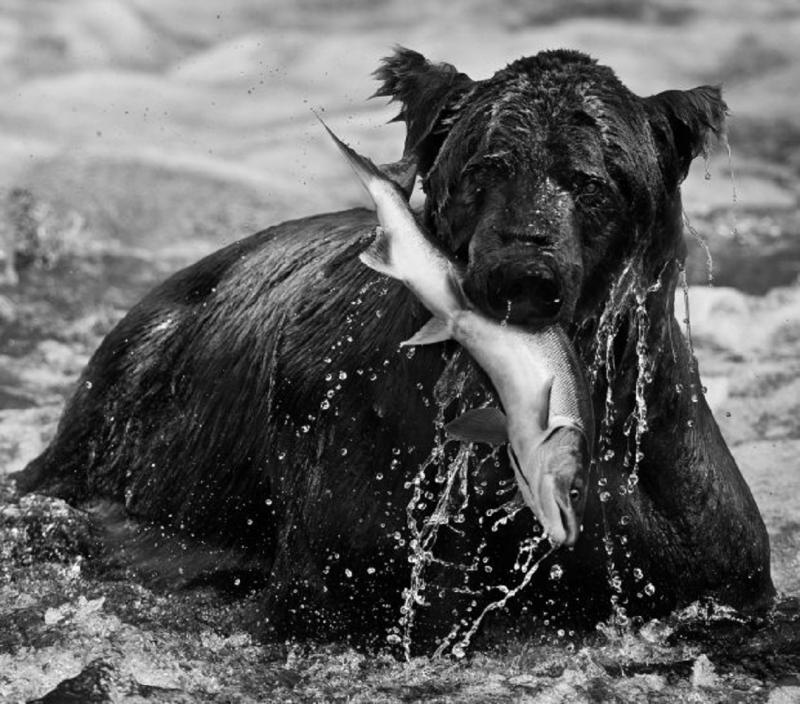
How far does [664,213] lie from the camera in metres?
3.88

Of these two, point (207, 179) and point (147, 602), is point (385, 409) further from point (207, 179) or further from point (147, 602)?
point (207, 179)

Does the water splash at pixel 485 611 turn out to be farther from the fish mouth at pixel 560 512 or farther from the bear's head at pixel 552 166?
the fish mouth at pixel 560 512

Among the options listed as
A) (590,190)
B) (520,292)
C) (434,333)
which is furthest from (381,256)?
(590,190)

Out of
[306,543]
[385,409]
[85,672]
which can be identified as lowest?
[85,672]

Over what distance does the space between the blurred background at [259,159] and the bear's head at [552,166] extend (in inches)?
12.2

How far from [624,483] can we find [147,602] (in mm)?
1473

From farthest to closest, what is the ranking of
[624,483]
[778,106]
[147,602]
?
[778,106] → [147,602] → [624,483]

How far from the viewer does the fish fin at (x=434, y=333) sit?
3.43 meters

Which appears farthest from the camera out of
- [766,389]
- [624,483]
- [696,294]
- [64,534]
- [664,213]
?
[696,294]

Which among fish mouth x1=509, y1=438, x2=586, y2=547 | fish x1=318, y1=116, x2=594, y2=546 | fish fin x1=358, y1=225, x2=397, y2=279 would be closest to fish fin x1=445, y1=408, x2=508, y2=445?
fish x1=318, y1=116, x2=594, y2=546


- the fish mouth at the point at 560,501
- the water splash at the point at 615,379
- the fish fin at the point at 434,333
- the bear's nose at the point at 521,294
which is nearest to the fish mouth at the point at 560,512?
the fish mouth at the point at 560,501

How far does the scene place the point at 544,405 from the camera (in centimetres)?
320

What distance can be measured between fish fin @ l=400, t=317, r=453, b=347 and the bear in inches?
4.2

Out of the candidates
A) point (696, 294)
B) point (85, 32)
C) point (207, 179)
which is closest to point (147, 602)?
point (696, 294)
